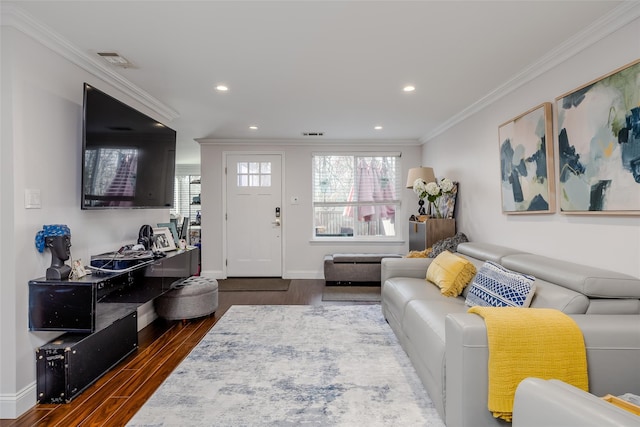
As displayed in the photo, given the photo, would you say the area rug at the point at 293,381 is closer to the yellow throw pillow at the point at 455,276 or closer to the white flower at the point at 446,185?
the yellow throw pillow at the point at 455,276

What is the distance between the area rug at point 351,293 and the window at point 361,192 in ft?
3.41

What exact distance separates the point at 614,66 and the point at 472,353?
6.23ft

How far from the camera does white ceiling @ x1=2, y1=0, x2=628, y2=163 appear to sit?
1.84 metres

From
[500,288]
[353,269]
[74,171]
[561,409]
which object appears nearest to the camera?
[561,409]

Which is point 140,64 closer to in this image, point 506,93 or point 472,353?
point 472,353

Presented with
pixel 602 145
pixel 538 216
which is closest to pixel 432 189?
pixel 538 216

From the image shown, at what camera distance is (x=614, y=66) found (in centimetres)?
192

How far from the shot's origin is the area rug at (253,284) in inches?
188

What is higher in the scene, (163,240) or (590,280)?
(163,240)

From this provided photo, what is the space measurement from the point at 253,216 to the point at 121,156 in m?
2.90

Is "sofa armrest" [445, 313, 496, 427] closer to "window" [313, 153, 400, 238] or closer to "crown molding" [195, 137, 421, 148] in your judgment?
"window" [313, 153, 400, 238]

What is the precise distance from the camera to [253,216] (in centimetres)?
545

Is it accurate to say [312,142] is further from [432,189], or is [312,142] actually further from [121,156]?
[121,156]

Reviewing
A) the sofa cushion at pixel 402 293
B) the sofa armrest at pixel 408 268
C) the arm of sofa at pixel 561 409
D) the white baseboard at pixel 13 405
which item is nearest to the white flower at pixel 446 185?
the sofa armrest at pixel 408 268
